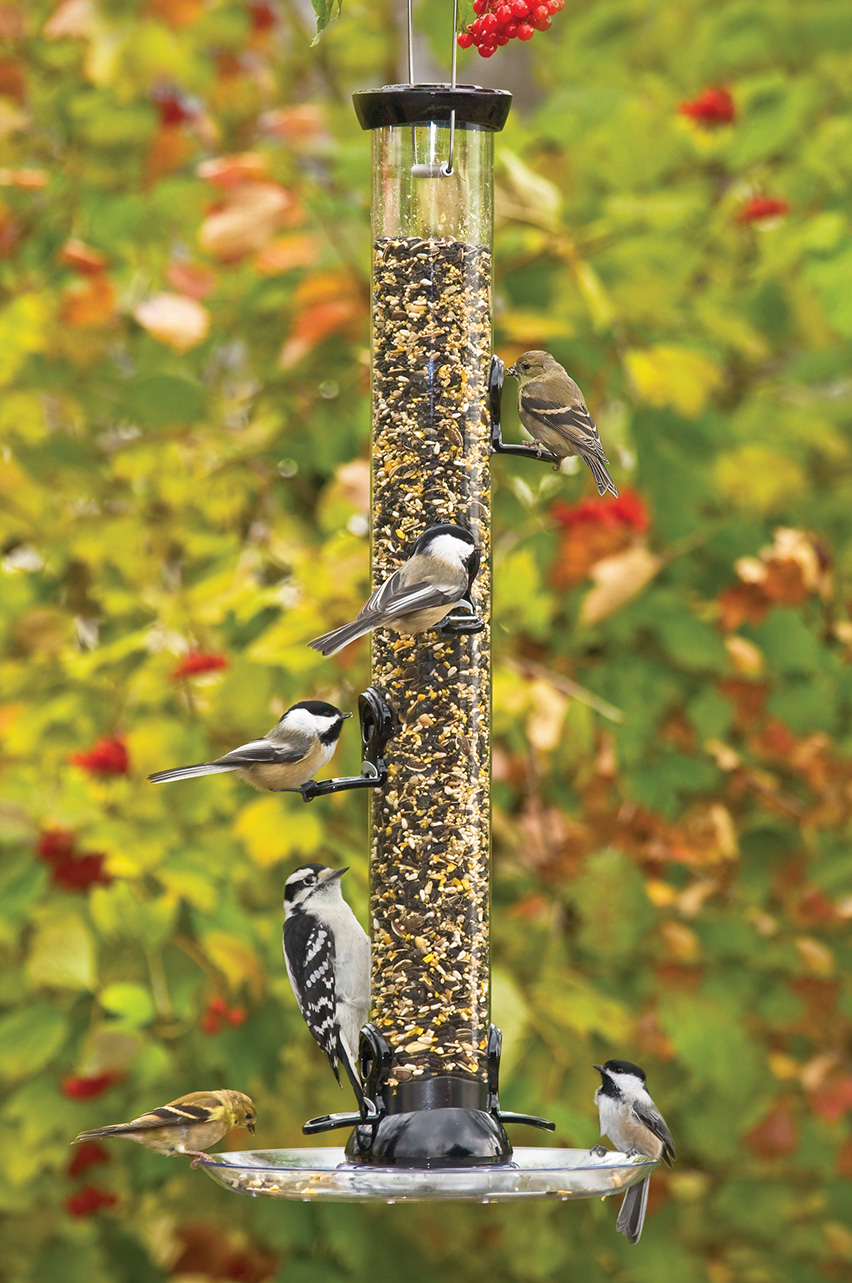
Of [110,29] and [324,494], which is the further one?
[110,29]

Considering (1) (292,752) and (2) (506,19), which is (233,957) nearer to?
(1) (292,752)

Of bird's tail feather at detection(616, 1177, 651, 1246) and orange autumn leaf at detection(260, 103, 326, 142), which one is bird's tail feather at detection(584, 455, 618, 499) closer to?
bird's tail feather at detection(616, 1177, 651, 1246)

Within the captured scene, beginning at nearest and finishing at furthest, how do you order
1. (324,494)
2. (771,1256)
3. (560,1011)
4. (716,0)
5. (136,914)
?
(136,914)
(560,1011)
(324,494)
(771,1256)
(716,0)

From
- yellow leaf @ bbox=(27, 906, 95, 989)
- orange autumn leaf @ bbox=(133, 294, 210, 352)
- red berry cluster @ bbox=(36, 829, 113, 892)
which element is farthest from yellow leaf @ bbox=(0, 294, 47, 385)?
yellow leaf @ bbox=(27, 906, 95, 989)

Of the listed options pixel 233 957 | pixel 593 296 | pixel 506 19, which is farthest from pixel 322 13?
pixel 233 957

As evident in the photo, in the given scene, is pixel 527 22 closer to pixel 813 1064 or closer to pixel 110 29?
pixel 110 29

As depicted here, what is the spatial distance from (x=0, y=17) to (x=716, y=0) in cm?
277

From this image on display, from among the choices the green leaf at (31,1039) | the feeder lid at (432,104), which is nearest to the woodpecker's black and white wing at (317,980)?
the green leaf at (31,1039)

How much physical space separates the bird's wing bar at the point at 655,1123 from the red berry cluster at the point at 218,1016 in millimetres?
1165

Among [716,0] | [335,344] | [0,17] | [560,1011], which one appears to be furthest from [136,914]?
[716,0]

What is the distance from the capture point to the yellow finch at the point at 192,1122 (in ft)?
11.5

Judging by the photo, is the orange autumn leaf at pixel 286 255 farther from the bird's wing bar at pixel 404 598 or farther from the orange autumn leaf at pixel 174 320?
the bird's wing bar at pixel 404 598

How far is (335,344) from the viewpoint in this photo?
5164 millimetres

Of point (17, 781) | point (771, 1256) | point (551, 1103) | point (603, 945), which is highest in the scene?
point (17, 781)
